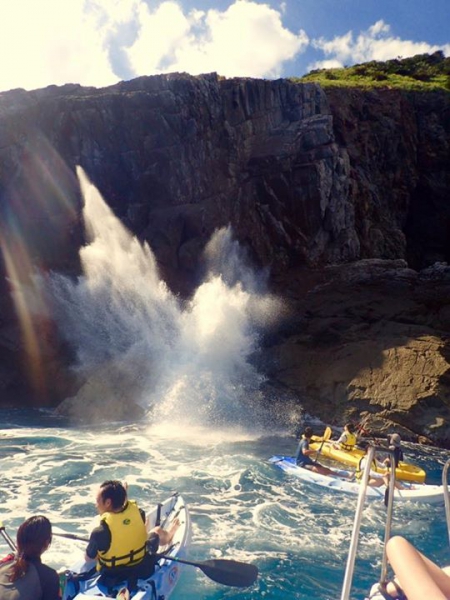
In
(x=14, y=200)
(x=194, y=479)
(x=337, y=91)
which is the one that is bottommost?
(x=194, y=479)

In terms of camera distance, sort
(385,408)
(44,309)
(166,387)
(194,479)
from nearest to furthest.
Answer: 1. (194,479)
2. (385,408)
3. (166,387)
4. (44,309)

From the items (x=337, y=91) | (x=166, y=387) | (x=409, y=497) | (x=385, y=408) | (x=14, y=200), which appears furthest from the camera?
(x=337, y=91)

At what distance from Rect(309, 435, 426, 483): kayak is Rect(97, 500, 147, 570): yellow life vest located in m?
8.17

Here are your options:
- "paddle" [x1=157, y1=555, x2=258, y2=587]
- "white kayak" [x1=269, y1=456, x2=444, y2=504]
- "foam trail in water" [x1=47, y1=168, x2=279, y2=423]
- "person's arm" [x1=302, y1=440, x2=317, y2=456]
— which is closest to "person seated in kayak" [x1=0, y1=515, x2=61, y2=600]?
"paddle" [x1=157, y1=555, x2=258, y2=587]

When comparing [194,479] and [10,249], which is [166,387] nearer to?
[194,479]

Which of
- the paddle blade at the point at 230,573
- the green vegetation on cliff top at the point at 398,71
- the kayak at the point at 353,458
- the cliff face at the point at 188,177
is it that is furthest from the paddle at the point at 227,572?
the green vegetation on cliff top at the point at 398,71

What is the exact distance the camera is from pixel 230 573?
657 cm

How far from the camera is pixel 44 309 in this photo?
26375mm

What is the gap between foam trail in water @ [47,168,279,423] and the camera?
20656 mm

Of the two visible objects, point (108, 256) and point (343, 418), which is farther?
point (108, 256)

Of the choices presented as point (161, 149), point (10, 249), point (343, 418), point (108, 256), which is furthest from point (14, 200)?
point (343, 418)

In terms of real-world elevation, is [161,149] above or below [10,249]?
above

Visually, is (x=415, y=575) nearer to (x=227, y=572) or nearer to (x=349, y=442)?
(x=227, y=572)

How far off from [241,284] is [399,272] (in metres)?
9.11
